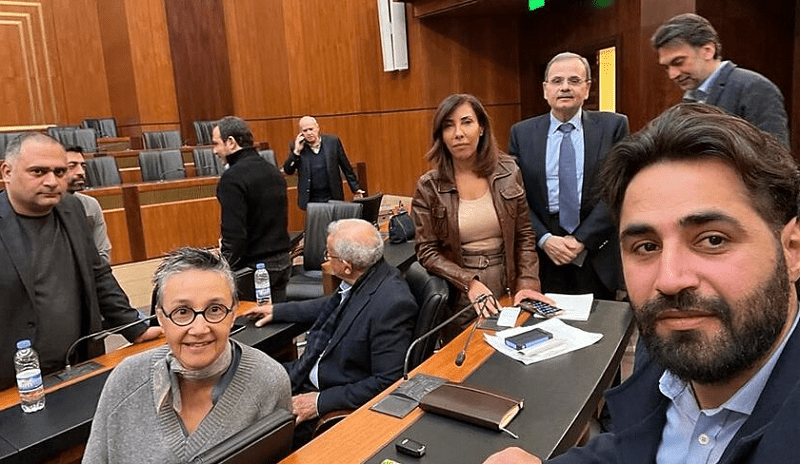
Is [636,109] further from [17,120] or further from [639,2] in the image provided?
[17,120]

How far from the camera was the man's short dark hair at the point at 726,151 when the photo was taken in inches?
33.4

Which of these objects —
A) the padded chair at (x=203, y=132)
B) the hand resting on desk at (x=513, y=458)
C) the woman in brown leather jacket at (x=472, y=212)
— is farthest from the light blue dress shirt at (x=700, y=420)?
the padded chair at (x=203, y=132)

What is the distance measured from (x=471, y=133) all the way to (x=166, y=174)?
17.7 feet

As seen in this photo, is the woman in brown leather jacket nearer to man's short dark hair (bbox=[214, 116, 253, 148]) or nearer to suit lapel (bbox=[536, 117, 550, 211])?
suit lapel (bbox=[536, 117, 550, 211])

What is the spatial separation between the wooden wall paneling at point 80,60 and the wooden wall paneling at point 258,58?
Answer: 2567mm

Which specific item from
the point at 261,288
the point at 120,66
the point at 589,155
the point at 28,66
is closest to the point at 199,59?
the point at 120,66

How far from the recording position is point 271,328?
8.59 ft

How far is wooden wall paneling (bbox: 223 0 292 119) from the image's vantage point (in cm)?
901

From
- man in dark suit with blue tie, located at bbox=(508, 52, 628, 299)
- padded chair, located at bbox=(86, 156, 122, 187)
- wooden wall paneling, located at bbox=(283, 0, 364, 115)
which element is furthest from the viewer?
wooden wall paneling, located at bbox=(283, 0, 364, 115)

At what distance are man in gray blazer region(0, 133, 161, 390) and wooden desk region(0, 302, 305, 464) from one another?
19 centimetres

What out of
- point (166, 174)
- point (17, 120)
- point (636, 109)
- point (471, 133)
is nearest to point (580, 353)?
point (471, 133)

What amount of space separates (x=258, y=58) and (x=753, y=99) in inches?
325

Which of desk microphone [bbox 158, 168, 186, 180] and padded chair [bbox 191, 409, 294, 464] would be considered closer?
padded chair [bbox 191, 409, 294, 464]

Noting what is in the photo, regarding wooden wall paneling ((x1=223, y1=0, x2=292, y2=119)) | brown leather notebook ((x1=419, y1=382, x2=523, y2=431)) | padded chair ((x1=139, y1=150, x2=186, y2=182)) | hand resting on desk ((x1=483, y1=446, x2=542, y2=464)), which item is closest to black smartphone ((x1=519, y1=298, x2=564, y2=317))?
brown leather notebook ((x1=419, y1=382, x2=523, y2=431))
